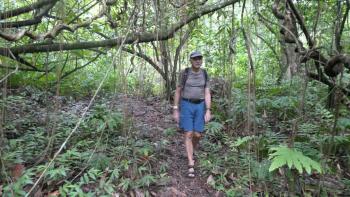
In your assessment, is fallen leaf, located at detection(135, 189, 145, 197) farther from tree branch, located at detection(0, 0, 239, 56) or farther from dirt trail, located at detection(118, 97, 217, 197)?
tree branch, located at detection(0, 0, 239, 56)

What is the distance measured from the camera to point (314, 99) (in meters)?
5.68

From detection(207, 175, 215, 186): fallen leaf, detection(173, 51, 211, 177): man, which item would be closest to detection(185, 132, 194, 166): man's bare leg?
detection(173, 51, 211, 177): man

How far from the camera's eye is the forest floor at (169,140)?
4.05 meters

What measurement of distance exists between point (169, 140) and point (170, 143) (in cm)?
10

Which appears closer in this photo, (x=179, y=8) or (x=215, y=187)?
(x=215, y=187)

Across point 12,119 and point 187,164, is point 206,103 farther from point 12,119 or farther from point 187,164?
point 12,119

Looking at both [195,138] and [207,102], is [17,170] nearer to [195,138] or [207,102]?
[195,138]

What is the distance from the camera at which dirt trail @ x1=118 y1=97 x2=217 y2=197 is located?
4055mm

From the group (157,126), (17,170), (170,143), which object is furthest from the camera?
(157,126)

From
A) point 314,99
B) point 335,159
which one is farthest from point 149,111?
point 335,159

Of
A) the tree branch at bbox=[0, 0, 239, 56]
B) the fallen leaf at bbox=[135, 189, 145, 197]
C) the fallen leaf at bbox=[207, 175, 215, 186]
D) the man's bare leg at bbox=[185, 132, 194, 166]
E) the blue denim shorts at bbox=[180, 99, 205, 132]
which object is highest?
the tree branch at bbox=[0, 0, 239, 56]

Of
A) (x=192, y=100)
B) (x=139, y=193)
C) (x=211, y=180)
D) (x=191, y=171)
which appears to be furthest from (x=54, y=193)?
(x=192, y=100)

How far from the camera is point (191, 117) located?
4.60 metres

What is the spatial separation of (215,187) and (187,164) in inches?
26.8
